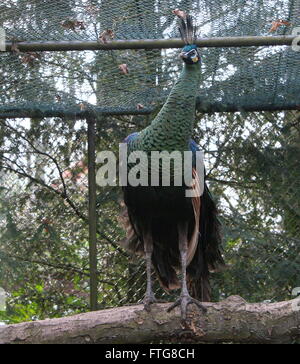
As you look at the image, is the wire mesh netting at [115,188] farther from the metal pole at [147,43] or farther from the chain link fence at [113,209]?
the metal pole at [147,43]

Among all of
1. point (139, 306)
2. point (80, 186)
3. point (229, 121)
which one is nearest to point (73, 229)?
point (80, 186)

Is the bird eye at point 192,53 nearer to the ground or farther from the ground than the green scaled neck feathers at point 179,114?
farther from the ground

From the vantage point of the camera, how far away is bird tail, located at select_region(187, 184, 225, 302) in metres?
3.53

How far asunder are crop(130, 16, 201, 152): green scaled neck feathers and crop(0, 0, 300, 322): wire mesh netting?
0.54 meters

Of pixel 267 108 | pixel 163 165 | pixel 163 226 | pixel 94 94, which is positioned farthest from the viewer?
pixel 267 108

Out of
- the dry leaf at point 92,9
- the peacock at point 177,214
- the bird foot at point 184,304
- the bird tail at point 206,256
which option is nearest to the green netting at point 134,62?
the dry leaf at point 92,9

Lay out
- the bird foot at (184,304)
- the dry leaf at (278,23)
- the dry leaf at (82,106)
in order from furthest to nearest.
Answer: the dry leaf at (82,106)
the dry leaf at (278,23)
the bird foot at (184,304)

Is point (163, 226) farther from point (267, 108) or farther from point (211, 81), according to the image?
point (267, 108)

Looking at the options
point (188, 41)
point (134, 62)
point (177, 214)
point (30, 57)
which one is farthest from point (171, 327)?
point (30, 57)

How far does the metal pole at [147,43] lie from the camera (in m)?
3.35

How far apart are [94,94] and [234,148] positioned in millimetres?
1091

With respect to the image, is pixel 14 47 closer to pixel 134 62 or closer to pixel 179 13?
pixel 134 62

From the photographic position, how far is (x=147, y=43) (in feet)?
11.1

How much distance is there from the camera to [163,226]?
11.3 feet
